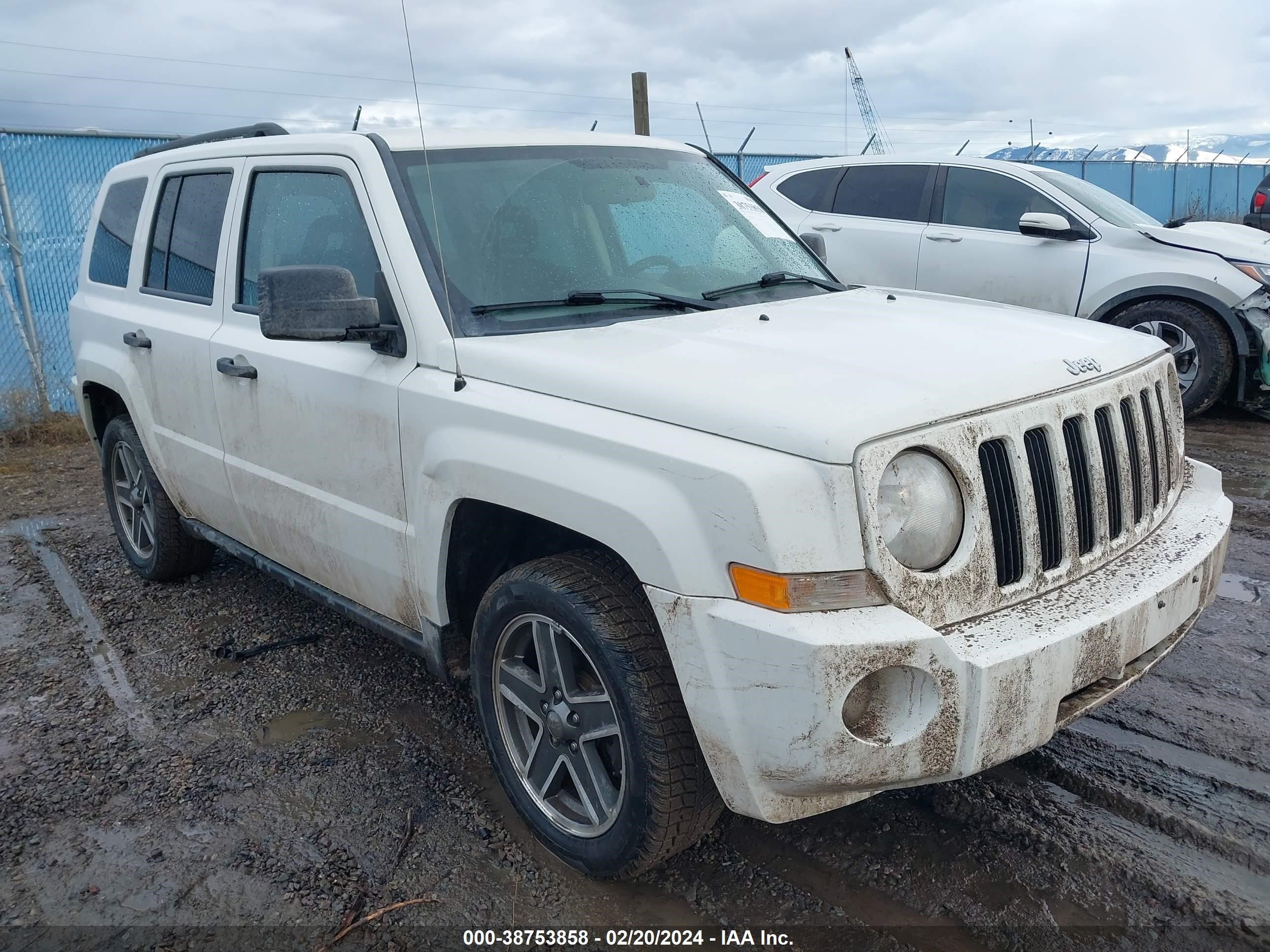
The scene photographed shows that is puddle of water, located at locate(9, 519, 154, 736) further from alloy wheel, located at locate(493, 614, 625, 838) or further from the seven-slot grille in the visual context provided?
the seven-slot grille

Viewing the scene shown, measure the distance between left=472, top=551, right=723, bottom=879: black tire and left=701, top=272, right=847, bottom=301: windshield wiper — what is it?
1.12 metres

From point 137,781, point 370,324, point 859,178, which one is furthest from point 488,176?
point 859,178

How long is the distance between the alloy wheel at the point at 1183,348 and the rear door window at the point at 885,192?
74.3 inches

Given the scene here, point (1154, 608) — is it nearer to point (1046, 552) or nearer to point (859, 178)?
point (1046, 552)

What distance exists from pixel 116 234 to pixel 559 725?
3.51 metres

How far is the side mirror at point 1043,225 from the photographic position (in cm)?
705

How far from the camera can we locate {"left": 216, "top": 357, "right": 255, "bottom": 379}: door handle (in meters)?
3.54

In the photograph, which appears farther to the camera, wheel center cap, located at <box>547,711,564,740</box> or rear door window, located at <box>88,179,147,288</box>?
rear door window, located at <box>88,179,147,288</box>

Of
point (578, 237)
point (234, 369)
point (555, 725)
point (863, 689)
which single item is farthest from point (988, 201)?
point (863, 689)

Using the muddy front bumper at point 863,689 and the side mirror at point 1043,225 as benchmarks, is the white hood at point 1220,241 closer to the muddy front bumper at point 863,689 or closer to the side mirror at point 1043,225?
the side mirror at point 1043,225

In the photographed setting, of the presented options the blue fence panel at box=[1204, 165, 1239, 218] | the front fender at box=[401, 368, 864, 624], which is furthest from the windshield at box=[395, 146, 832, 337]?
the blue fence panel at box=[1204, 165, 1239, 218]

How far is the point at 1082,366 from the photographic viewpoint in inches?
105

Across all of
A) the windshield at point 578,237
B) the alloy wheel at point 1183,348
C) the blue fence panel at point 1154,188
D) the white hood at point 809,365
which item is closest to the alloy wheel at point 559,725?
the white hood at point 809,365

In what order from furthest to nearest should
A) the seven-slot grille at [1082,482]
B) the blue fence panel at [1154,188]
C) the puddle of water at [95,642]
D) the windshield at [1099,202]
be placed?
the blue fence panel at [1154,188] < the windshield at [1099,202] < the puddle of water at [95,642] < the seven-slot grille at [1082,482]
